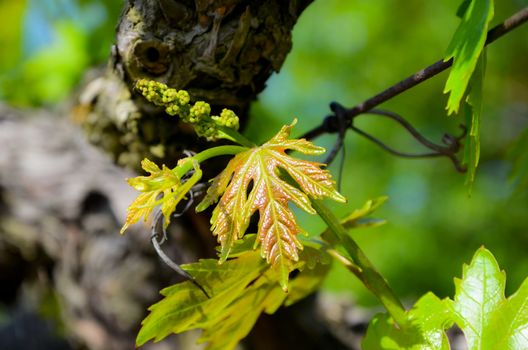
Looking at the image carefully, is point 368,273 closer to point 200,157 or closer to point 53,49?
point 200,157

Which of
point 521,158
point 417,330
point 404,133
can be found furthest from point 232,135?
point 404,133

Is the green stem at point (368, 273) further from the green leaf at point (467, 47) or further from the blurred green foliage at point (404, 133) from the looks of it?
the blurred green foliage at point (404, 133)

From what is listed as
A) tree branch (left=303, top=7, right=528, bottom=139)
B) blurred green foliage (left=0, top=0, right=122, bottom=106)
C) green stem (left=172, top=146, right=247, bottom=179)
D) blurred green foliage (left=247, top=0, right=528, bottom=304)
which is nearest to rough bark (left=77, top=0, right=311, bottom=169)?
tree branch (left=303, top=7, right=528, bottom=139)

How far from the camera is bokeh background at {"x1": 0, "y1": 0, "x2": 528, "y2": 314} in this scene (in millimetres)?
2998

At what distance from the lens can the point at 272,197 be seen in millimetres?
676

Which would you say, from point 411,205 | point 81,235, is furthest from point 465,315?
point 411,205

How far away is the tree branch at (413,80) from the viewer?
0.72 m

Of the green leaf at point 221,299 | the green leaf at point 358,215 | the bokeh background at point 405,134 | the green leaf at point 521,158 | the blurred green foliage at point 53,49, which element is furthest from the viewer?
the bokeh background at point 405,134

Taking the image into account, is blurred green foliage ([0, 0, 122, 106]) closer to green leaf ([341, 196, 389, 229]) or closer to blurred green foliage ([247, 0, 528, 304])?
blurred green foliage ([247, 0, 528, 304])

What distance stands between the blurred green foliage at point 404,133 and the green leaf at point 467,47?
7.18 ft

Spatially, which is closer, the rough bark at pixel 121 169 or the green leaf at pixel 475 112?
the green leaf at pixel 475 112

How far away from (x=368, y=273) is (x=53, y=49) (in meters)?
1.91

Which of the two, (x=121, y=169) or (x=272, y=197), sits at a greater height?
(x=121, y=169)

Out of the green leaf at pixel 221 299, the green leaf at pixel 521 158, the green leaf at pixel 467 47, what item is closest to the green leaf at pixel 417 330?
the green leaf at pixel 221 299
